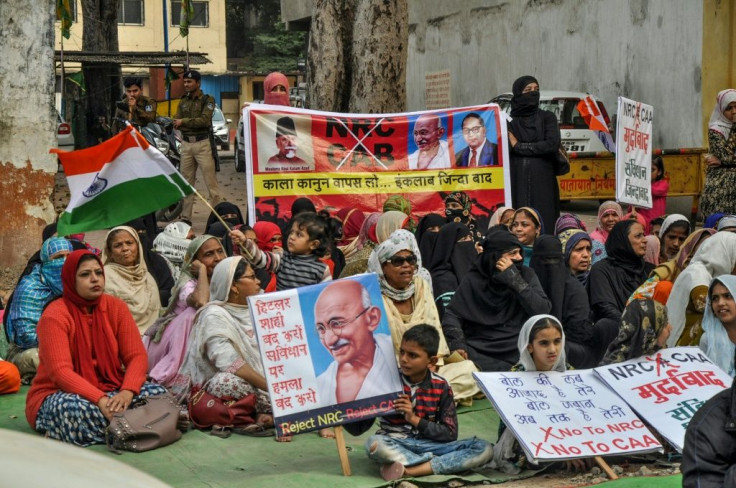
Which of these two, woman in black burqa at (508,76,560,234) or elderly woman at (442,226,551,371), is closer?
elderly woman at (442,226,551,371)

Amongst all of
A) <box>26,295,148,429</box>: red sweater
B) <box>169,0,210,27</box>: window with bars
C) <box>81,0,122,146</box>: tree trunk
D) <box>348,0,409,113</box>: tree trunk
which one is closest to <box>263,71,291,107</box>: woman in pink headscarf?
<box>348,0,409,113</box>: tree trunk

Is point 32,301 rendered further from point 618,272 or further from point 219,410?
point 618,272

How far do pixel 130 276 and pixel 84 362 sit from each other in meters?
1.60

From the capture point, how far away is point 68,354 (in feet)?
22.3

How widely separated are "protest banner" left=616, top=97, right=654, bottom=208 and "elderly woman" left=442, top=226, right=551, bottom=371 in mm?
2962

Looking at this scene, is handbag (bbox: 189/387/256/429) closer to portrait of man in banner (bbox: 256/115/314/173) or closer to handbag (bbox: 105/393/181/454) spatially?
handbag (bbox: 105/393/181/454)

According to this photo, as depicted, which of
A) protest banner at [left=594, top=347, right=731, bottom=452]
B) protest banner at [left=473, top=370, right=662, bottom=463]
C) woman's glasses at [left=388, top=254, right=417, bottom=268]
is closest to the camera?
protest banner at [left=473, top=370, right=662, bottom=463]

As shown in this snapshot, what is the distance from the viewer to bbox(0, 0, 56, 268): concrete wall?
1182 centimetres

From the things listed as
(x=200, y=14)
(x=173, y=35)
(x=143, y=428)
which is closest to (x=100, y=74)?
(x=143, y=428)

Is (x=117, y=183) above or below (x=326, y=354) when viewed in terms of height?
above

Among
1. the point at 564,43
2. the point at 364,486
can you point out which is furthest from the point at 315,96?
the point at 564,43

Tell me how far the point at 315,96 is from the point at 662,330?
6785 millimetres

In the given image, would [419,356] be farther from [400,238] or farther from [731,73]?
[731,73]

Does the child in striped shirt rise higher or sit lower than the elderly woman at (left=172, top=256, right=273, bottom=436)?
higher
